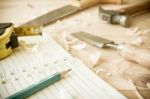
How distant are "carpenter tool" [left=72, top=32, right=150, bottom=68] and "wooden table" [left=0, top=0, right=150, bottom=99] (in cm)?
2

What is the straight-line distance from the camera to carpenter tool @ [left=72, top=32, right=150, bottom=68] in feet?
2.04

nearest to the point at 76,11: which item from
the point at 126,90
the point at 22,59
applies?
the point at 22,59

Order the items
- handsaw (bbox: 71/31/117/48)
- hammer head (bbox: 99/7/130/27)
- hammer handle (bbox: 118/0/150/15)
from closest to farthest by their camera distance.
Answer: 1. handsaw (bbox: 71/31/117/48)
2. hammer head (bbox: 99/7/130/27)
3. hammer handle (bbox: 118/0/150/15)

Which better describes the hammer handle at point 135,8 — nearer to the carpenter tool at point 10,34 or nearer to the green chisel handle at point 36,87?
the carpenter tool at point 10,34

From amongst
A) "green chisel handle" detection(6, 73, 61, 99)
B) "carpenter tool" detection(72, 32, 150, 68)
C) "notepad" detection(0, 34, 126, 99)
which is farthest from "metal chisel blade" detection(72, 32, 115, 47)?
"green chisel handle" detection(6, 73, 61, 99)

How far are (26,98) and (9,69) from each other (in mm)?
157

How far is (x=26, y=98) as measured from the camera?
527 millimetres

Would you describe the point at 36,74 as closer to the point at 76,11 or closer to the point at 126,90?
the point at 126,90

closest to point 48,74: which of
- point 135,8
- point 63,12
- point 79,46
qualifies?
point 79,46

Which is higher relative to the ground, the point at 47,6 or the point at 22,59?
the point at 47,6

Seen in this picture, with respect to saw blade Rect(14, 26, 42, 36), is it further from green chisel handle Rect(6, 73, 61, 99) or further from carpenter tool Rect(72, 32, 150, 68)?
green chisel handle Rect(6, 73, 61, 99)

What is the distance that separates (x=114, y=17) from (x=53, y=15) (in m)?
0.29

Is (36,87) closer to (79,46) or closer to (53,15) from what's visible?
(79,46)

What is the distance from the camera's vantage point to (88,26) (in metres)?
0.95
